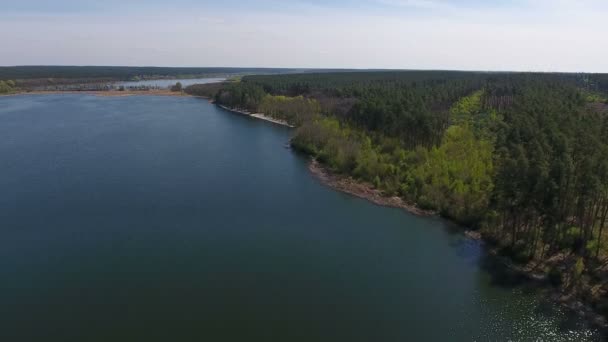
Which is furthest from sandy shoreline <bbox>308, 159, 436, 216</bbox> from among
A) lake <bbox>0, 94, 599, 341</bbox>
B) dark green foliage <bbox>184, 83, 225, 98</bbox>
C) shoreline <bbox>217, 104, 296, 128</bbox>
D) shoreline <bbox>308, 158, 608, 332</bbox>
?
dark green foliage <bbox>184, 83, 225, 98</bbox>

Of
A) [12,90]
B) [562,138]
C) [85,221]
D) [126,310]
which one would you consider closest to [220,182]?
[85,221]

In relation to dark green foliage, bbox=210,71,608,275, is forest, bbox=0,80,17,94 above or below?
above

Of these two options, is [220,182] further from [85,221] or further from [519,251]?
[519,251]

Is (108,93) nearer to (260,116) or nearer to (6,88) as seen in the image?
(6,88)

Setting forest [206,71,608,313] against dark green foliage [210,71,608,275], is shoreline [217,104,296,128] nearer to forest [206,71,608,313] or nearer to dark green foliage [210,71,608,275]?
dark green foliage [210,71,608,275]

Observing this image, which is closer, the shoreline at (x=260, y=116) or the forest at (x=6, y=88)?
the shoreline at (x=260, y=116)

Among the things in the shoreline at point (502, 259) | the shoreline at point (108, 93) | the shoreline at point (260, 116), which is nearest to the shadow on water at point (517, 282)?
the shoreline at point (502, 259)

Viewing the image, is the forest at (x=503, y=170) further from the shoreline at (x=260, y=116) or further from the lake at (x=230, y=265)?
the shoreline at (x=260, y=116)

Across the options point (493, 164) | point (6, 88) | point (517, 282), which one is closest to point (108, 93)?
point (6, 88)
